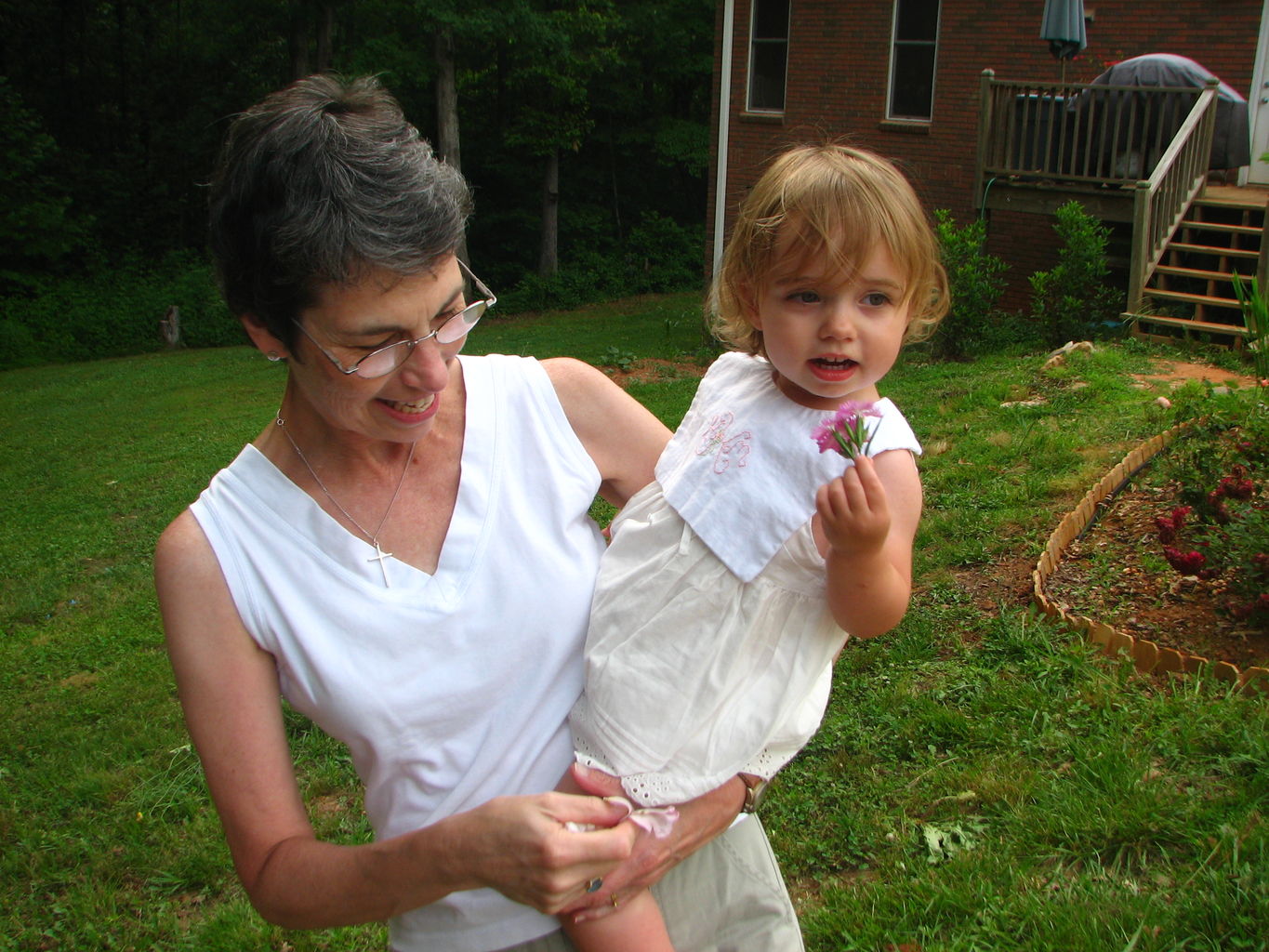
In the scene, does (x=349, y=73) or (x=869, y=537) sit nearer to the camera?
(x=869, y=537)

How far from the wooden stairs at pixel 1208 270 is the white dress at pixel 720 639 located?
9.12 m

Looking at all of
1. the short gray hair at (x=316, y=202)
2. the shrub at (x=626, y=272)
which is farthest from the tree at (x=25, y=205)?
the short gray hair at (x=316, y=202)

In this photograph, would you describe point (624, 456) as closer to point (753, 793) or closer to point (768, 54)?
point (753, 793)

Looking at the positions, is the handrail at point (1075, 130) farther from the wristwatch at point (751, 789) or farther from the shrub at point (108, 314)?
the shrub at point (108, 314)

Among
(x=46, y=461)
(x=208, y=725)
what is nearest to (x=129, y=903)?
(x=208, y=725)

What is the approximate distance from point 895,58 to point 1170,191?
5756 millimetres

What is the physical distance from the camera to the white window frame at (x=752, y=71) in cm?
1672

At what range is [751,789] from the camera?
1771 mm

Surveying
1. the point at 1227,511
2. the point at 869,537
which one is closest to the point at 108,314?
the point at 1227,511

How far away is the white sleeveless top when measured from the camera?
160cm

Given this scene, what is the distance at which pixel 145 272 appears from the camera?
84.5 ft

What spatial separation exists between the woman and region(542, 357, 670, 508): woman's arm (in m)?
0.13

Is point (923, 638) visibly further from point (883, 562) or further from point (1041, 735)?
point (883, 562)

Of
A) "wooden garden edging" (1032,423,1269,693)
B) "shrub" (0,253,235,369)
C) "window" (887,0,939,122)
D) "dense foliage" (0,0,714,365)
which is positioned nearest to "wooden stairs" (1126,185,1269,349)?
"wooden garden edging" (1032,423,1269,693)
